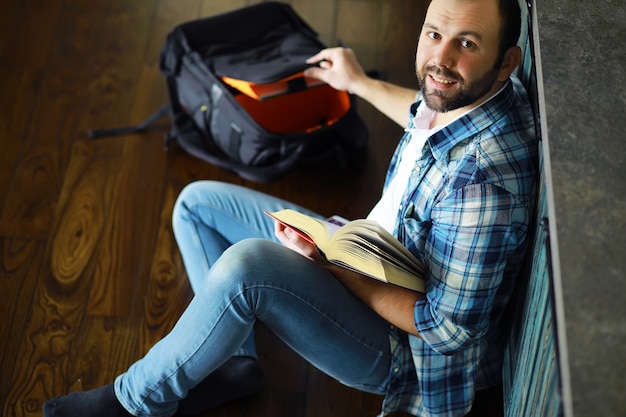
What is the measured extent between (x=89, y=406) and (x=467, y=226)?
83cm

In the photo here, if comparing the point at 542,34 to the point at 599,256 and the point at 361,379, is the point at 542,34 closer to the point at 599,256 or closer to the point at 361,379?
the point at 599,256

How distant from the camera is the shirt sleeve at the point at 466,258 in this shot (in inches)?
50.8

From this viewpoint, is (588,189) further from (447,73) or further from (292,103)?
(292,103)

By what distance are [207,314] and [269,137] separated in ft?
2.24

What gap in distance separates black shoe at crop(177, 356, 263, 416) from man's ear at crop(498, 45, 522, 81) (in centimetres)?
77

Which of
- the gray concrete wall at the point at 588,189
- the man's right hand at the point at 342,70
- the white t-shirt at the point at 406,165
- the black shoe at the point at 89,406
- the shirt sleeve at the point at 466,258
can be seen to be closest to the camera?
the gray concrete wall at the point at 588,189

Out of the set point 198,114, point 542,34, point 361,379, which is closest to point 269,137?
point 198,114

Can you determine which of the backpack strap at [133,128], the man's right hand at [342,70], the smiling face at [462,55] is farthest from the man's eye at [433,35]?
the backpack strap at [133,128]

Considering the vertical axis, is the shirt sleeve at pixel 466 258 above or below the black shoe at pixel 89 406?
above

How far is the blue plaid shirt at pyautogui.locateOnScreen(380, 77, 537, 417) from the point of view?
51.1 inches

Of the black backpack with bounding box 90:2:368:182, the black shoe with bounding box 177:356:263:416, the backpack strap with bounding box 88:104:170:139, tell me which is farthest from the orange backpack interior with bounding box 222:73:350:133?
the black shoe with bounding box 177:356:263:416

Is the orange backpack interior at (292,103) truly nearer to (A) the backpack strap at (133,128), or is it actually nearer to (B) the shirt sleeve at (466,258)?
(A) the backpack strap at (133,128)

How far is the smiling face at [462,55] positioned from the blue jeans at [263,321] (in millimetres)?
369

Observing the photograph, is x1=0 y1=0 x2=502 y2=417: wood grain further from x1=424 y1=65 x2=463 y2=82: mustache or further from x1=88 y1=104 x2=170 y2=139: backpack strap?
x1=424 y1=65 x2=463 y2=82: mustache
